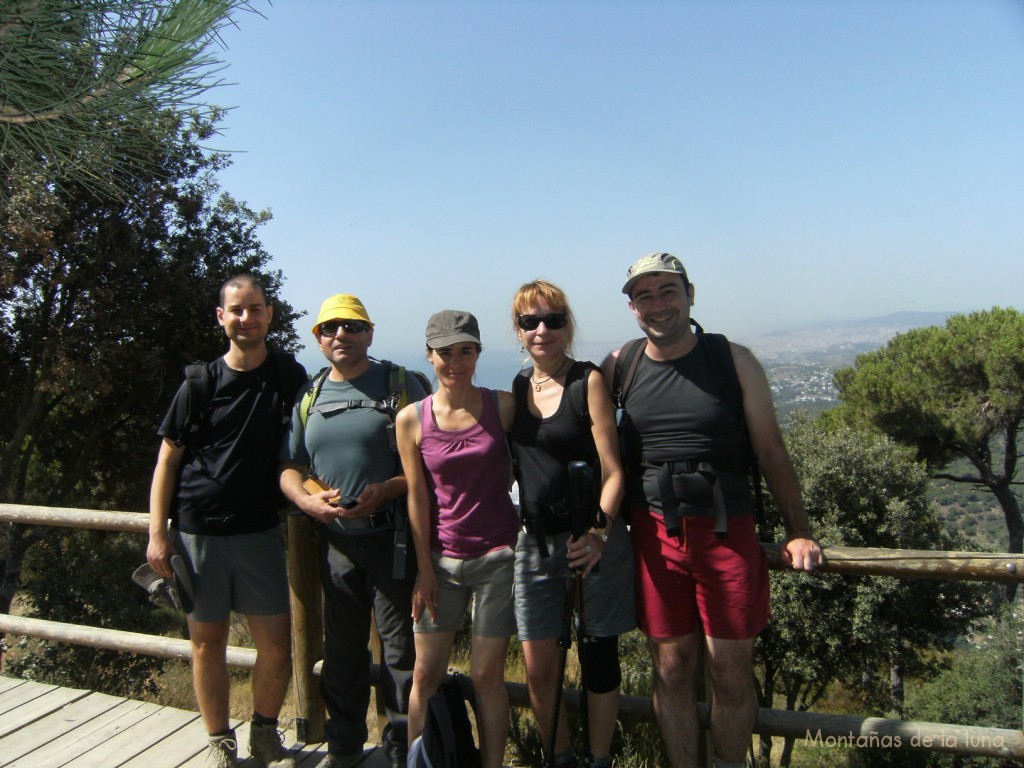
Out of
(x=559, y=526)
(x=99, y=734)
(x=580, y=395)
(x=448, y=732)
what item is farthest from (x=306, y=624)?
(x=580, y=395)

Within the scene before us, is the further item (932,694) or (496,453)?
(932,694)

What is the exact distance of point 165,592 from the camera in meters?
3.14

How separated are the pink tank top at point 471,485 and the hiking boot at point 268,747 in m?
1.25

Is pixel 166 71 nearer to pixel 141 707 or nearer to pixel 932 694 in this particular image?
pixel 141 707

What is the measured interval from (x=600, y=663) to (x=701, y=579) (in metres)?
0.49

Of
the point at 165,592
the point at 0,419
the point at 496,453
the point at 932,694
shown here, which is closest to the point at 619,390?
the point at 496,453

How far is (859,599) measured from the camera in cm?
1468

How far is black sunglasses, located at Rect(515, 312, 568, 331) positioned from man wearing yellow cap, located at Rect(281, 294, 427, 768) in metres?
0.59

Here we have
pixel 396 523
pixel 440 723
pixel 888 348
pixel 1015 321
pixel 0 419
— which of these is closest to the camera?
pixel 440 723

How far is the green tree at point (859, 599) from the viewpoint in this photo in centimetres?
1484

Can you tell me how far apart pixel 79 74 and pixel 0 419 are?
13.8 metres

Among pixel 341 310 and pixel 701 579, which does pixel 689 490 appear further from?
pixel 341 310

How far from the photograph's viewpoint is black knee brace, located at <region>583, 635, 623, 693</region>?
2.69 meters

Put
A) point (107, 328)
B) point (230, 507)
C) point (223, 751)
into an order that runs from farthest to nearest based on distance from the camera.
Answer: point (107, 328)
point (223, 751)
point (230, 507)
